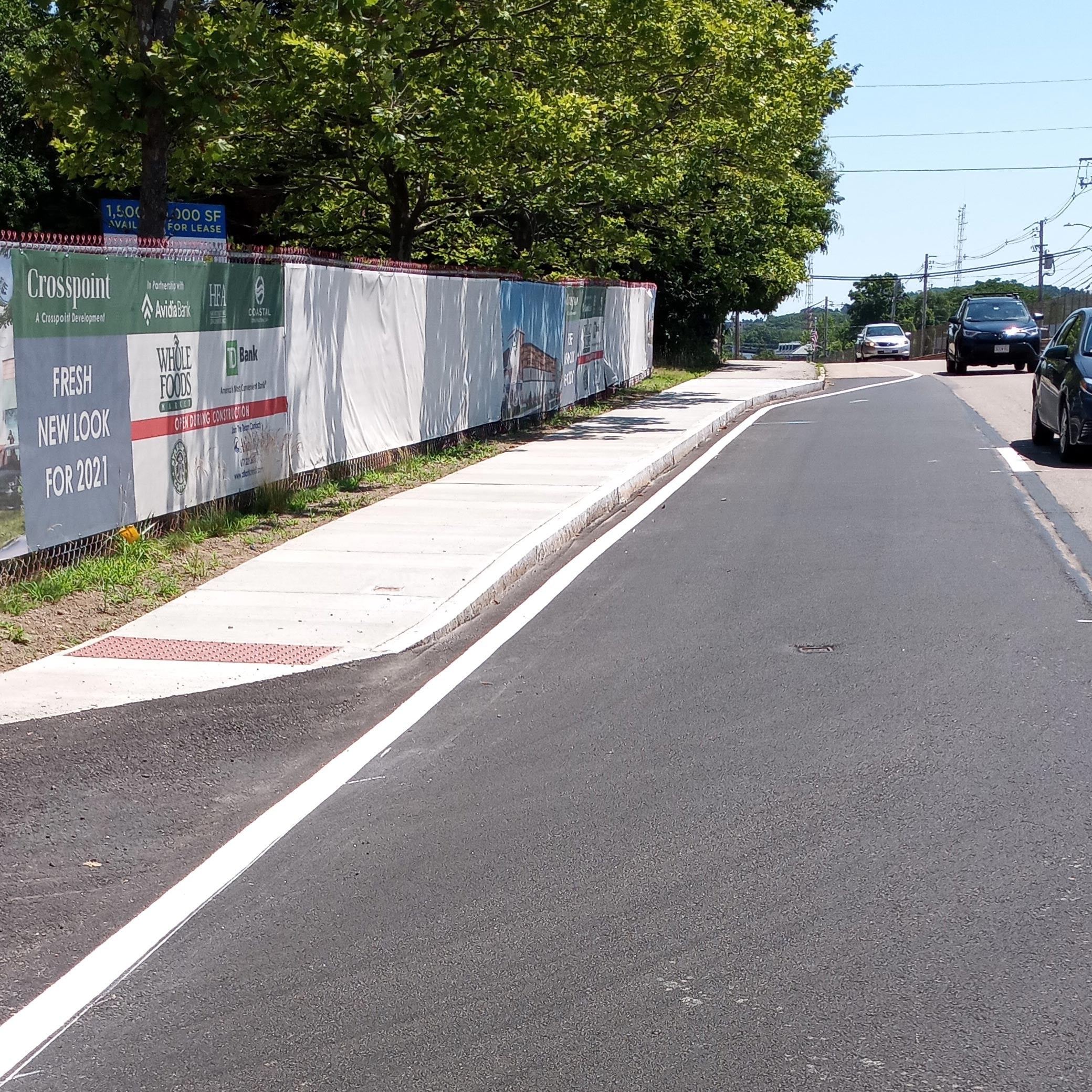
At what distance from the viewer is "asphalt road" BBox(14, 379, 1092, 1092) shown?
3.52 meters

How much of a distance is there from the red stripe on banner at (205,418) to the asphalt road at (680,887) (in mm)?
3624

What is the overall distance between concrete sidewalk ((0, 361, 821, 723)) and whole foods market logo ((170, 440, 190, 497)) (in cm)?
99

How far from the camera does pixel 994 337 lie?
109 ft

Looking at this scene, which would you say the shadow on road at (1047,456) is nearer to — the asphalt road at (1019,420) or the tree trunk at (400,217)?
the asphalt road at (1019,420)

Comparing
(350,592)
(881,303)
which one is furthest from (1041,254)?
(350,592)

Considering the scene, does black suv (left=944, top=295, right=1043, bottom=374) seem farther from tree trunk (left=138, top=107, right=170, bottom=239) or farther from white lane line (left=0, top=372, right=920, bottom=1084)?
white lane line (left=0, top=372, right=920, bottom=1084)

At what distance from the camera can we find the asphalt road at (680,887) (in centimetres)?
352

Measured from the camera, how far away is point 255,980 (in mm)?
3941

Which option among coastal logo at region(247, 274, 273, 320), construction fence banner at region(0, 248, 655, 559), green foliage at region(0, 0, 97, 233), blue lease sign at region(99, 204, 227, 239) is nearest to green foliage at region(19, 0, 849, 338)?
blue lease sign at region(99, 204, 227, 239)

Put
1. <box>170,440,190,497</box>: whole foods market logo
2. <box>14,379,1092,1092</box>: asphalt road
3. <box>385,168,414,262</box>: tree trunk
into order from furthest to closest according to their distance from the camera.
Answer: <box>385,168,414,262</box>: tree trunk < <box>170,440,190,497</box>: whole foods market logo < <box>14,379,1092,1092</box>: asphalt road

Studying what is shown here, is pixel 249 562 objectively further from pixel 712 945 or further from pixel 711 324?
pixel 711 324

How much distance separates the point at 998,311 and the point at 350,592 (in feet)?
95.3

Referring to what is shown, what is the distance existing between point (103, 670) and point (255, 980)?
3510 mm

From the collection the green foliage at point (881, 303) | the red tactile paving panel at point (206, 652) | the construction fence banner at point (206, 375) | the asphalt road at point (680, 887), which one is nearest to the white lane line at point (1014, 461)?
the construction fence banner at point (206, 375)
